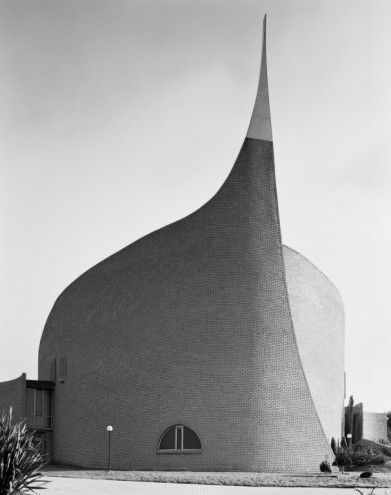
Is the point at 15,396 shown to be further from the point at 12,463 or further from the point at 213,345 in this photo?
the point at 12,463

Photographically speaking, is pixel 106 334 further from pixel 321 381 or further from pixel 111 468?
pixel 321 381

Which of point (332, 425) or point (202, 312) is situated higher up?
point (202, 312)

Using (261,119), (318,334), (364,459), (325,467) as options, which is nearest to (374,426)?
(318,334)

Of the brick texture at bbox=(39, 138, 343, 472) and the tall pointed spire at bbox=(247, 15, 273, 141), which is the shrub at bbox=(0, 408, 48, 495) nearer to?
the brick texture at bbox=(39, 138, 343, 472)

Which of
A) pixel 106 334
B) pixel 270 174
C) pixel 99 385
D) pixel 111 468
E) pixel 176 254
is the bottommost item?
pixel 111 468

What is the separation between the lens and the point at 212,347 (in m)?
31.8

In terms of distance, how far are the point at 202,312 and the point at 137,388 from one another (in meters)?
4.31

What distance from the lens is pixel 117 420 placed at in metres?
34.3

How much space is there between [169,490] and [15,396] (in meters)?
20.2

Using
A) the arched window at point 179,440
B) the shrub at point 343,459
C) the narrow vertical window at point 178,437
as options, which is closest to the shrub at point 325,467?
the shrub at point 343,459

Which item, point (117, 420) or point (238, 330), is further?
point (117, 420)

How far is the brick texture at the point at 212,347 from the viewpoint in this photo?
102 ft

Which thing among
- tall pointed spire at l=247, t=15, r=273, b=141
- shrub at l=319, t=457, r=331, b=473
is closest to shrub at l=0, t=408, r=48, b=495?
shrub at l=319, t=457, r=331, b=473

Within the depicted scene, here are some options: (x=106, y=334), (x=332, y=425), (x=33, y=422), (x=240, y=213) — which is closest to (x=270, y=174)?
(x=240, y=213)
